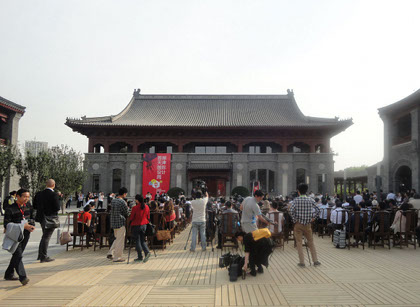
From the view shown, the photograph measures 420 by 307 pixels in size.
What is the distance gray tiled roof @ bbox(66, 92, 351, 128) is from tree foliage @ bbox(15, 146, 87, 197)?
683 cm

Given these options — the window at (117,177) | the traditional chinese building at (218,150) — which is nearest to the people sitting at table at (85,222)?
the traditional chinese building at (218,150)

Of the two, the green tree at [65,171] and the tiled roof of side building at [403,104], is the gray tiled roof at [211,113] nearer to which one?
the tiled roof of side building at [403,104]

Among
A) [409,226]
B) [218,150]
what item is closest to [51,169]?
[218,150]

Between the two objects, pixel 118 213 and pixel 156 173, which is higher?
pixel 156 173

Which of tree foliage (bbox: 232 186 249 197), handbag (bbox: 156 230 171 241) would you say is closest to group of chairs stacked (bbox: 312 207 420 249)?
handbag (bbox: 156 230 171 241)

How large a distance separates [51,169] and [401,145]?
25572mm

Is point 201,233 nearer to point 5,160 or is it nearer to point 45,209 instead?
point 45,209

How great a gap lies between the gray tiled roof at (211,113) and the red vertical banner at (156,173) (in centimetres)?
311

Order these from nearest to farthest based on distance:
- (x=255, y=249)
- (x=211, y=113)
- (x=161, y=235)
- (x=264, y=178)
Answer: (x=255, y=249), (x=161, y=235), (x=264, y=178), (x=211, y=113)

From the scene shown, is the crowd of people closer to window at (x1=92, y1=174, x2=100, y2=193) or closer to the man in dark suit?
the man in dark suit

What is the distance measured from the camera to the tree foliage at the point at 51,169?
68.0 ft

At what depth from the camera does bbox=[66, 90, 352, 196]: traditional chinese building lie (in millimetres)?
30578

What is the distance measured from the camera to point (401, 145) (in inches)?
998

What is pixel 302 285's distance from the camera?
5.92 m
